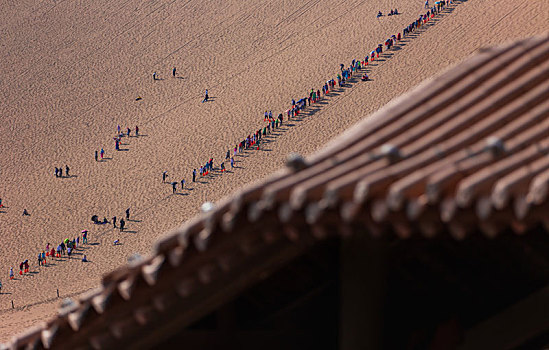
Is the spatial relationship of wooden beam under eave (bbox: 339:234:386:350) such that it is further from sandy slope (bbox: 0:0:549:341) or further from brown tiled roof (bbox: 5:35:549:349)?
sandy slope (bbox: 0:0:549:341)

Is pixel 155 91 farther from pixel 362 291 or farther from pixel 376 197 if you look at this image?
pixel 376 197

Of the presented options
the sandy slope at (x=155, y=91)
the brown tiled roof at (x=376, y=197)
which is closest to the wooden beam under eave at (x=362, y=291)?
the brown tiled roof at (x=376, y=197)

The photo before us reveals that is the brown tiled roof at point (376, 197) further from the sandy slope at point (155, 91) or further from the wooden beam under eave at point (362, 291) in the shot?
the sandy slope at point (155, 91)

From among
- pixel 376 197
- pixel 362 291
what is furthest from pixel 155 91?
pixel 376 197

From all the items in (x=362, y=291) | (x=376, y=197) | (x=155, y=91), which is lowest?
(x=362, y=291)

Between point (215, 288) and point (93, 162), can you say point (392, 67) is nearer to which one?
point (93, 162)

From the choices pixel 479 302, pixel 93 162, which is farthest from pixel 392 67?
pixel 479 302
